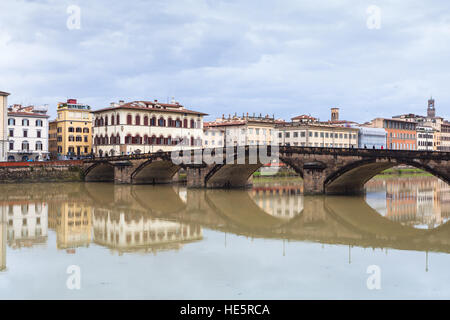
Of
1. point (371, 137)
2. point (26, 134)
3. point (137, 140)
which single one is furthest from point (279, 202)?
point (371, 137)

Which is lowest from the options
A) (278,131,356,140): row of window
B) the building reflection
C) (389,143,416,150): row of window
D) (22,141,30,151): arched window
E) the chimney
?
the building reflection

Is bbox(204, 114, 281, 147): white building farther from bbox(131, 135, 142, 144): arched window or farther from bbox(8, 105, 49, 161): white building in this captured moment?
bbox(8, 105, 49, 161): white building

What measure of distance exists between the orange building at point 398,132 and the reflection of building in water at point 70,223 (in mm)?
78126

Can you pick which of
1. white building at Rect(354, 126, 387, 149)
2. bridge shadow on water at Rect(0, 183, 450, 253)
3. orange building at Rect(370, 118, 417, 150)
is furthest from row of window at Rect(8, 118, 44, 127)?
orange building at Rect(370, 118, 417, 150)

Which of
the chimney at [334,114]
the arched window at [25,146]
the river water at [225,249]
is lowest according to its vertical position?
the river water at [225,249]

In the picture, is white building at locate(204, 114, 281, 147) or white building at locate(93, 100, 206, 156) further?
white building at locate(204, 114, 281, 147)

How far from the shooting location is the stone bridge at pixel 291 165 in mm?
34250

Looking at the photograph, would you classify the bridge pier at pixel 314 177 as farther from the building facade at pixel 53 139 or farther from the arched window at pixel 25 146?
the building facade at pixel 53 139

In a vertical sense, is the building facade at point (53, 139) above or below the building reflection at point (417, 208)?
above

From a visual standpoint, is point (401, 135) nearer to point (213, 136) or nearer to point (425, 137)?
point (425, 137)

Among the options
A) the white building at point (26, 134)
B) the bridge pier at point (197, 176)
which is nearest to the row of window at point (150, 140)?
the white building at point (26, 134)

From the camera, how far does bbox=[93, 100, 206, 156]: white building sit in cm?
6188

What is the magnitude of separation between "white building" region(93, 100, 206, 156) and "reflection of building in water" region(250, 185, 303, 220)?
20552 mm

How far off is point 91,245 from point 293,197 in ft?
77.9
